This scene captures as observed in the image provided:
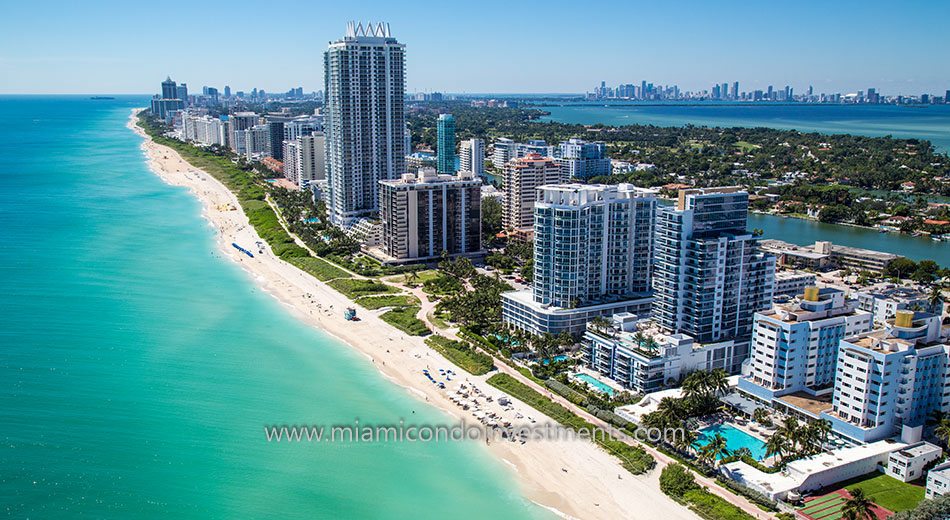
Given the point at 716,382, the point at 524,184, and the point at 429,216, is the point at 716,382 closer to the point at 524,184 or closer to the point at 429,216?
the point at 429,216

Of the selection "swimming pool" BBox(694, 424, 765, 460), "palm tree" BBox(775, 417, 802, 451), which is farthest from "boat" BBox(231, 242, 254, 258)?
"palm tree" BBox(775, 417, 802, 451)

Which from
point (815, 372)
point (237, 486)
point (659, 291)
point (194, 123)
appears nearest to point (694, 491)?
point (815, 372)

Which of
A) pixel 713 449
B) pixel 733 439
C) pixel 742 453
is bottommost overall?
pixel 733 439

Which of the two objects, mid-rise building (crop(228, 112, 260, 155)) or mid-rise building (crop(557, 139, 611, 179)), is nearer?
mid-rise building (crop(557, 139, 611, 179))

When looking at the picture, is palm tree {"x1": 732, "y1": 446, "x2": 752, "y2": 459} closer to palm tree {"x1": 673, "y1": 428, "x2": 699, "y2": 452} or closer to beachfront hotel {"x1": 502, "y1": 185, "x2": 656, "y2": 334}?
palm tree {"x1": 673, "y1": 428, "x2": 699, "y2": 452}

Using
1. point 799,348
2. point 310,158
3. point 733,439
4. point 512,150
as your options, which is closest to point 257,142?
point 310,158

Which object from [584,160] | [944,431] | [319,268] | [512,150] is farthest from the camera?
[512,150]
